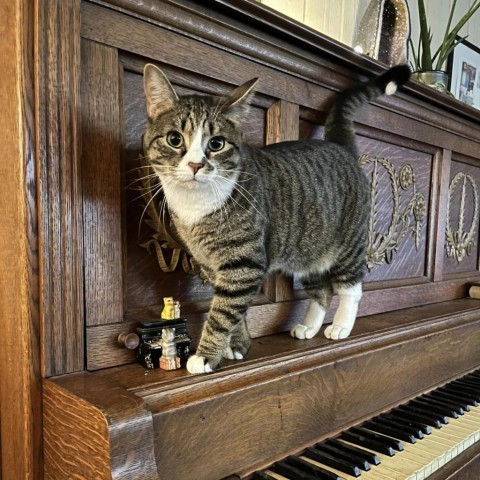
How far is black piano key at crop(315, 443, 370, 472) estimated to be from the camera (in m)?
0.82

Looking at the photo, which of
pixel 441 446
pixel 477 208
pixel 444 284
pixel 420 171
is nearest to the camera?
pixel 441 446

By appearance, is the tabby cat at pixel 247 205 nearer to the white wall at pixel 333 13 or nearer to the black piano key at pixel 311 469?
the black piano key at pixel 311 469

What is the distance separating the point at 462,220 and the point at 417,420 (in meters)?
0.97

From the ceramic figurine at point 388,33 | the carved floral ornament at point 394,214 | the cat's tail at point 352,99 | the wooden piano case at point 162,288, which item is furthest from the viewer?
the ceramic figurine at point 388,33

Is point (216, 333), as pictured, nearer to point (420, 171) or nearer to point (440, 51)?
point (420, 171)

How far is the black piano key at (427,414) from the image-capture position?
1036 millimetres

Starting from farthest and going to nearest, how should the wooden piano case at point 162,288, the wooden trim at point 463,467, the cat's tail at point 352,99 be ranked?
1. the cat's tail at point 352,99
2. the wooden trim at point 463,467
3. the wooden piano case at point 162,288

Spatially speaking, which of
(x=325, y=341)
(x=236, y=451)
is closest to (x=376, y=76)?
(x=325, y=341)

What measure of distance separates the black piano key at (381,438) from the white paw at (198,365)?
43 cm

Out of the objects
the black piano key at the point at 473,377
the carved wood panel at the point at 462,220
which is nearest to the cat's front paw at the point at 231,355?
the black piano key at the point at 473,377

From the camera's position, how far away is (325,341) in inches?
37.8

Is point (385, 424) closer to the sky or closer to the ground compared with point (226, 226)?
closer to the ground

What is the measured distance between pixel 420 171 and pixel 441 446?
88 centimetres

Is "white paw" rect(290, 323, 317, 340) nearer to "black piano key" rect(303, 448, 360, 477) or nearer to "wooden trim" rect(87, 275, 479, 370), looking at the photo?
"wooden trim" rect(87, 275, 479, 370)
